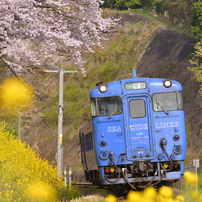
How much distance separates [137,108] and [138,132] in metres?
0.76

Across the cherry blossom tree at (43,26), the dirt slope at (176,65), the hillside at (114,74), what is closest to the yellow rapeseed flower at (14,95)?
the hillside at (114,74)

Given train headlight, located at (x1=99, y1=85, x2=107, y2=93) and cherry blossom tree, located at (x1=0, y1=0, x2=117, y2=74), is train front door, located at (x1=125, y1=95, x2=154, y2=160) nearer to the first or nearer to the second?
train headlight, located at (x1=99, y1=85, x2=107, y2=93)

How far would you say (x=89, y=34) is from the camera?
17266mm

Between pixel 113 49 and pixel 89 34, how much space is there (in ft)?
107

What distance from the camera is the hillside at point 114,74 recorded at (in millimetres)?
34812

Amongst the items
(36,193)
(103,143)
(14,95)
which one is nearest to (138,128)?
(103,143)

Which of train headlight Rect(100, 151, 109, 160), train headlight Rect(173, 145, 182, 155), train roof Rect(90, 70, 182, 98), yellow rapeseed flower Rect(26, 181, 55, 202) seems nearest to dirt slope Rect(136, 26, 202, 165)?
train roof Rect(90, 70, 182, 98)

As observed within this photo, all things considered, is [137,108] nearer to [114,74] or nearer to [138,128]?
[138,128]

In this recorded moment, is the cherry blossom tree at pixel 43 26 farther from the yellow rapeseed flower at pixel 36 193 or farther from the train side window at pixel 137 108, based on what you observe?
the yellow rapeseed flower at pixel 36 193

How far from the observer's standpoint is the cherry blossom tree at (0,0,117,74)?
1258cm

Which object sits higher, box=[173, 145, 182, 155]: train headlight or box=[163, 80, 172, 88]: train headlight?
box=[163, 80, 172, 88]: train headlight

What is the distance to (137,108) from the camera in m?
11.0

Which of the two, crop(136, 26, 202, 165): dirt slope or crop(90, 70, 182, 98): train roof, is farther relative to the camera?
crop(136, 26, 202, 165): dirt slope

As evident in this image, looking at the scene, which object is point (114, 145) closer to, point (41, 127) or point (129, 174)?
point (129, 174)
